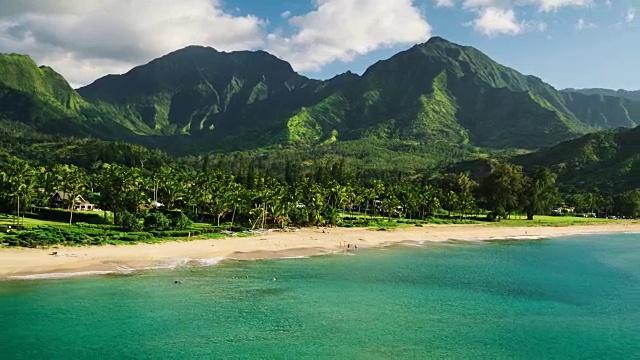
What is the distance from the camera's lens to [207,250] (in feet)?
270

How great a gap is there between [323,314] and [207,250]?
3582 cm

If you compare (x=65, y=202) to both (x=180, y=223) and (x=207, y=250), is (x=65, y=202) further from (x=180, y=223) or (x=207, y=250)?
(x=207, y=250)

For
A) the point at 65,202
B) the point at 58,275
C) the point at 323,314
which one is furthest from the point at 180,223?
the point at 323,314

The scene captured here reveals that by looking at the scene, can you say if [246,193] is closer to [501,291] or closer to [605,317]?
[501,291]

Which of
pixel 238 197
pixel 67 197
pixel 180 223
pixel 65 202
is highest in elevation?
pixel 238 197

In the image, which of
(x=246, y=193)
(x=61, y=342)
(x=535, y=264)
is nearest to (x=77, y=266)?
(x=61, y=342)

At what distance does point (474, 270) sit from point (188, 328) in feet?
170

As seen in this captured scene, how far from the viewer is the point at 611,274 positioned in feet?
271

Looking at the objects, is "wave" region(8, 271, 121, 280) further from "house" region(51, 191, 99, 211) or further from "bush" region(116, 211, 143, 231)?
"house" region(51, 191, 99, 211)

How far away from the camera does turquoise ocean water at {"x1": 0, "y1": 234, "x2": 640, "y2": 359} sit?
41.6 meters

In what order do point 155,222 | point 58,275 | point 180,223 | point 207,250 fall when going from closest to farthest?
point 58,275 < point 207,250 < point 155,222 < point 180,223

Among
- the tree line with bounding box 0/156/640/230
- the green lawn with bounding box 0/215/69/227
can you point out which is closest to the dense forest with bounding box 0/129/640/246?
the tree line with bounding box 0/156/640/230

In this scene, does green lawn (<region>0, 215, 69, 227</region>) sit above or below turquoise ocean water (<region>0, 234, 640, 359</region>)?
above

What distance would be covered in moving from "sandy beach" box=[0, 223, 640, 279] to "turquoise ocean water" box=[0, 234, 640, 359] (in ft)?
16.5
